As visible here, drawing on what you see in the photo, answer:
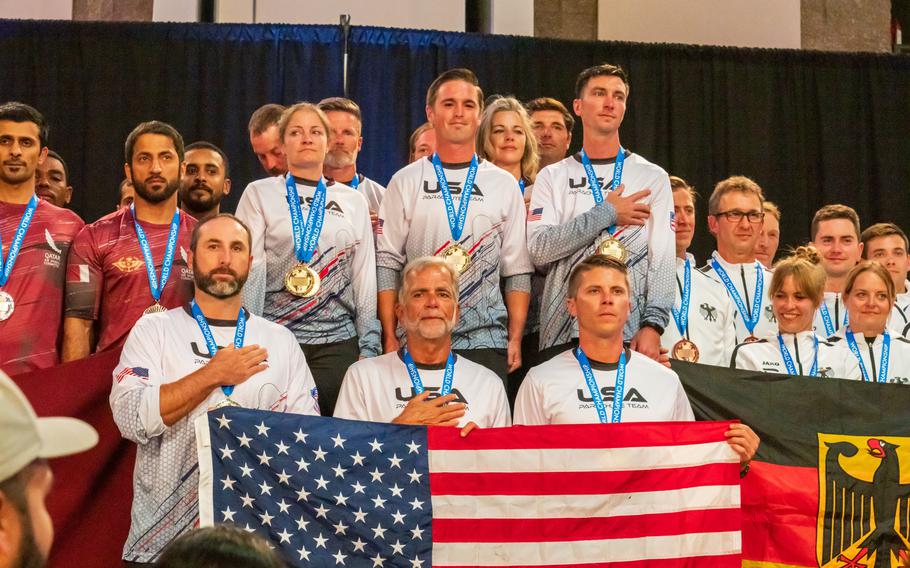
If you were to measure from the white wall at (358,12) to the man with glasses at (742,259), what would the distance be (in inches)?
207

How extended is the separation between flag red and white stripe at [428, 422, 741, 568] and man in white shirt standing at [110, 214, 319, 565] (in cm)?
74

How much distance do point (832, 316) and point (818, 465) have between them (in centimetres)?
202

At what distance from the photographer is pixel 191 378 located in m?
4.75

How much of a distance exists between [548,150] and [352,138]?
1.17 meters

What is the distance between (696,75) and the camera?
38.0 ft

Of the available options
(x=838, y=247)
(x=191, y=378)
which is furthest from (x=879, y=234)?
(x=191, y=378)

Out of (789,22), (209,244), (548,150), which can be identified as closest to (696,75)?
(789,22)

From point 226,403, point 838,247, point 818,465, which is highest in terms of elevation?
point 838,247

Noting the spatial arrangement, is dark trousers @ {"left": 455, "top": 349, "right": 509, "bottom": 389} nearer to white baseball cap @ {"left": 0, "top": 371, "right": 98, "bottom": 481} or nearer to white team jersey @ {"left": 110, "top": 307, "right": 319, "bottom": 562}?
white team jersey @ {"left": 110, "top": 307, "right": 319, "bottom": 562}

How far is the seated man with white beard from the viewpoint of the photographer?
5.21 m

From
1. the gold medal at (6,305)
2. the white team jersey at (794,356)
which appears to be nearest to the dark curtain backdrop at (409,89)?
the white team jersey at (794,356)

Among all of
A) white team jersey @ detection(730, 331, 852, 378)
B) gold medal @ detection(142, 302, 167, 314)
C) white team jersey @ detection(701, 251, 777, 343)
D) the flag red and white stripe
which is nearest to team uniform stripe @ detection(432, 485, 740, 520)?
the flag red and white stripe

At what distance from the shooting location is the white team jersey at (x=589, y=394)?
17.0ft

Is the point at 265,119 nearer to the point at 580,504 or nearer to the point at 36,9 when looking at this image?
the point at 580,504
